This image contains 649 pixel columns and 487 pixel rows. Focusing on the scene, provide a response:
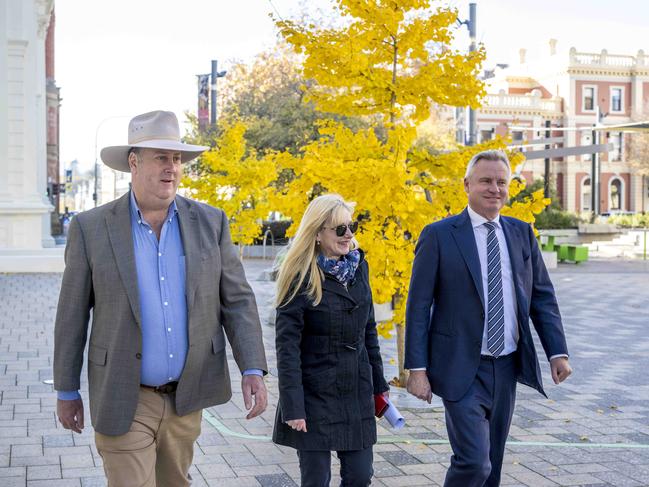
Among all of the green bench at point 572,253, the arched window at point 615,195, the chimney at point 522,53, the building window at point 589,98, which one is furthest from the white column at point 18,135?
the chimney at point 522,53

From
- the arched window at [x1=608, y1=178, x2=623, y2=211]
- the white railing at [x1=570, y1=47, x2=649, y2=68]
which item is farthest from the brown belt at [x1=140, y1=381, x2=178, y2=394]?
the arched window at [x1=608, y1=178, x2=623, y2=211]

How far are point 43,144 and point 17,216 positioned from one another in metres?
8.07

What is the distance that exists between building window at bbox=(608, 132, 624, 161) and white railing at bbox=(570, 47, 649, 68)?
5691 mm

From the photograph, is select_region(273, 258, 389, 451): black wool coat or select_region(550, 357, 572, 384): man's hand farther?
select_region(550, 357, 572, 384): man's hand

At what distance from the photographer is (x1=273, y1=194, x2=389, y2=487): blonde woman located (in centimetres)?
402

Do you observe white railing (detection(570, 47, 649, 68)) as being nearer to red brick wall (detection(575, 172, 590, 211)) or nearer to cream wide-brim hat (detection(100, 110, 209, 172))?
red brick wall (detection(575, 172, 590, 211))

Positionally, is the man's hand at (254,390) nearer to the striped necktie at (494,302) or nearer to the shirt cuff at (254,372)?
the shirt cuff at (254,372)

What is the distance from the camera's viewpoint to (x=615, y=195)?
7638cm

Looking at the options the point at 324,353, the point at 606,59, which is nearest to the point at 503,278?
the point at 324,353

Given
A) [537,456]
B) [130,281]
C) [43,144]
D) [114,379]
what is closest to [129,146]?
[130,281]

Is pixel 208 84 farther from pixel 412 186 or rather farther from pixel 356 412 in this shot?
pixel 356 412

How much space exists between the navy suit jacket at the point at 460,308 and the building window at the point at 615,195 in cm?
7507

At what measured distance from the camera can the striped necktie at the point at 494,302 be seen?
13.7 ft

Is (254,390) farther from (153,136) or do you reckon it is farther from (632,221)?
(632,221)
